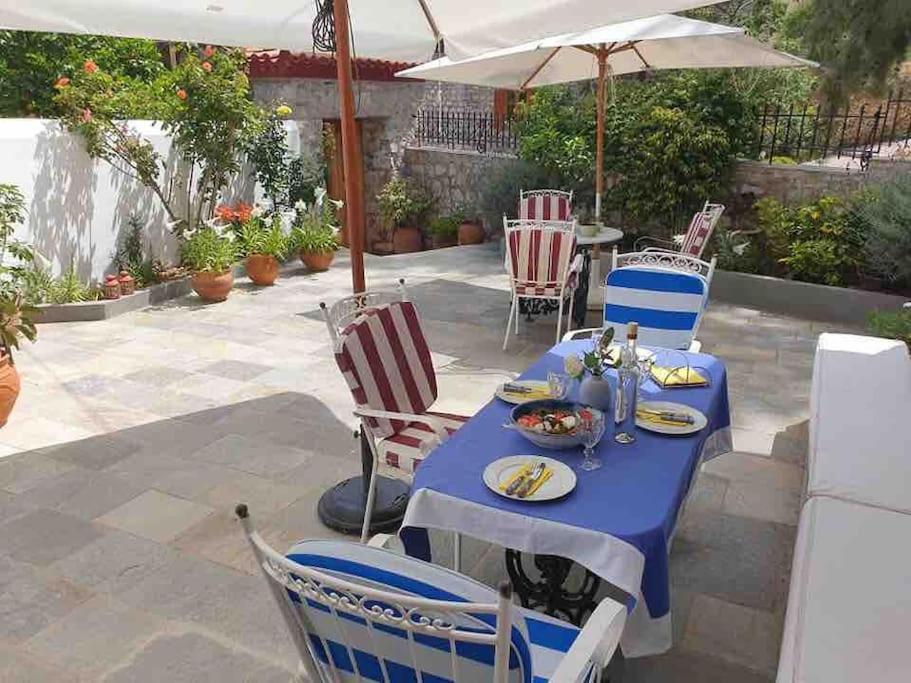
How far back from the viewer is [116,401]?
458 centimetres

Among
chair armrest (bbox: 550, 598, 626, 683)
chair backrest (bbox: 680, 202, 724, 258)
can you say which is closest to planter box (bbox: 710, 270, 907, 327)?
chair backrest (bbox: 680, 202, 724, 258)

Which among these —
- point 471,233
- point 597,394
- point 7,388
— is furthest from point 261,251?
point 597,394

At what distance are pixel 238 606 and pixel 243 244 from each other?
536cm

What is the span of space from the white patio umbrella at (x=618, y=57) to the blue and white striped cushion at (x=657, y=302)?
66.1 inches

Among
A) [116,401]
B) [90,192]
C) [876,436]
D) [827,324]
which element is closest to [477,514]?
[876,436]

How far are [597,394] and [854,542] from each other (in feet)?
2.93

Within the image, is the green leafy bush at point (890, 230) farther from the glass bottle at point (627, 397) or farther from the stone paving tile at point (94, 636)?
the stone paving tile at point (94, 636)

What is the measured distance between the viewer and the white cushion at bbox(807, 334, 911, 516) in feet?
8.29

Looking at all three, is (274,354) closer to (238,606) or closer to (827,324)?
(238,606)

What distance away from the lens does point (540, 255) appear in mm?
5422

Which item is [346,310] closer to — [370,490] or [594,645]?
[370,490]

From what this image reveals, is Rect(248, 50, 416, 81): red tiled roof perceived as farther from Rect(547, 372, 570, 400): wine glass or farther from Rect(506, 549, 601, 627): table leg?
Rect(506, 549, 601, 627): table leg

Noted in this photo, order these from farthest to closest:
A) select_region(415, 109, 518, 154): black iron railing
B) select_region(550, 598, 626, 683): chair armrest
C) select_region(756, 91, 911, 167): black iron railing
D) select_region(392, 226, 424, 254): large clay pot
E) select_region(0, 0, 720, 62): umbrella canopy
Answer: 1. select_region(392, 226, 424, 254): large clay pot
2. select_region(415, 109, 518, 154): black iron railing
3. select_region(756, 91, 911, 167): black iron railing
4. select_region(0, 0, 720, 62): umbrella canopy
5. select_region(550, 598, 626, 683): chair armrest

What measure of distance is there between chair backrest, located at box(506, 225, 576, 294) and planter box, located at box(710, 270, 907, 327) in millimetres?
2317
